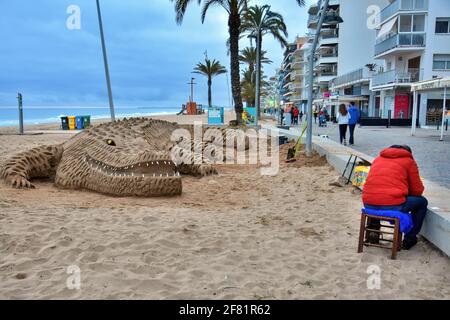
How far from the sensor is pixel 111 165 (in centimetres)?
644

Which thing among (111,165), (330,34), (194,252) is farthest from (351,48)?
(194,252)

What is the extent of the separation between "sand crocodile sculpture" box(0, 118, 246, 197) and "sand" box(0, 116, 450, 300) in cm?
24

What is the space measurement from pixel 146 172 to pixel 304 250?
2.84 meters

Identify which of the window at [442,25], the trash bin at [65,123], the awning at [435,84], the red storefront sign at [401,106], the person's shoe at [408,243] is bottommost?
the person's shoe at [408,243]

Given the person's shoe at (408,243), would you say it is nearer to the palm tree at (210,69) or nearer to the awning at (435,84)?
the awning at (435,84)

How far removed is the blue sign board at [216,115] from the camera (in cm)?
3130

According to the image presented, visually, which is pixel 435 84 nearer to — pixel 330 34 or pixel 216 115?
pixel 216 115

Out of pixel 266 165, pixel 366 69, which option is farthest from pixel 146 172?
pixel 366 69

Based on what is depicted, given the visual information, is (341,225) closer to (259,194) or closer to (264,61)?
(259,194)

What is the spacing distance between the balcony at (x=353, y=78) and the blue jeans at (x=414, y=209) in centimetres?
4357

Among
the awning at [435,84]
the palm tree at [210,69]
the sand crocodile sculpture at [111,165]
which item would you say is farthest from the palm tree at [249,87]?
the sand crocodile sculpture at [111,165]

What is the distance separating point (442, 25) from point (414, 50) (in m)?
2.74
